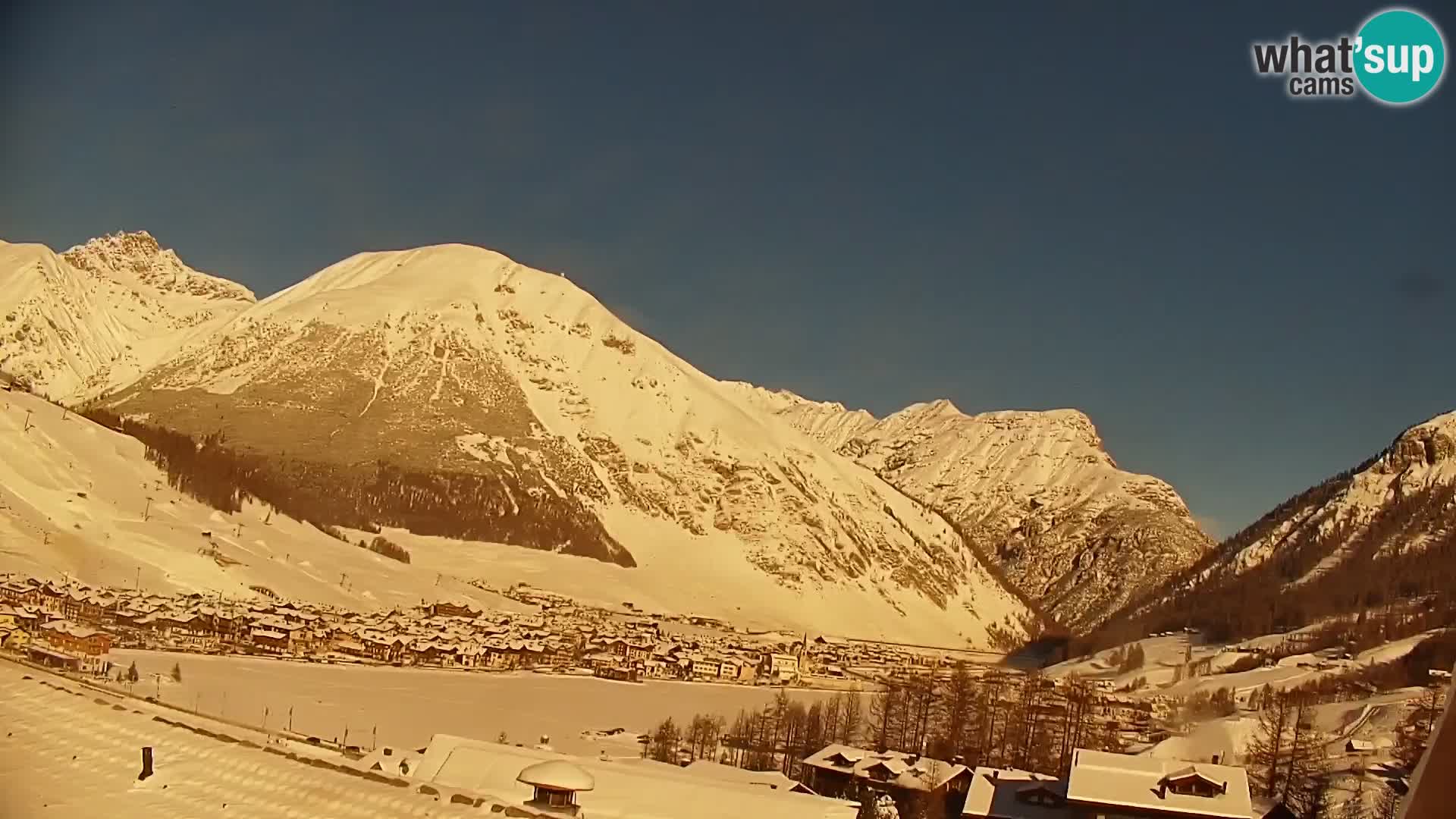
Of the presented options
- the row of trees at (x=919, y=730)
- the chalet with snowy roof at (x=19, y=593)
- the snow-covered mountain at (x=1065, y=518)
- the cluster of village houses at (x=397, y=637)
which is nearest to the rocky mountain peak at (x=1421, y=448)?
the snow-covered mountain at (x=1065, y=518)

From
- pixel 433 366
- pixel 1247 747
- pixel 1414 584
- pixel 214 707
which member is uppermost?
pixel 433 366

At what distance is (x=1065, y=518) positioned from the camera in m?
158

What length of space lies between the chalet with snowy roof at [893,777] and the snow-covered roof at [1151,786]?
269 centimetres

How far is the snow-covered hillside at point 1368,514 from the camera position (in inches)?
2987

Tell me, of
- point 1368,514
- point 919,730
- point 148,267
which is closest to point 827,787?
point 919,730

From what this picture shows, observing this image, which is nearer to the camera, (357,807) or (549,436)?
(357,807)

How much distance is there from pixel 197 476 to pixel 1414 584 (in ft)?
177

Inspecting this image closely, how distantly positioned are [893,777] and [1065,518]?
146 meters

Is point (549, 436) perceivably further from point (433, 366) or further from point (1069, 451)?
point (1069, 451)

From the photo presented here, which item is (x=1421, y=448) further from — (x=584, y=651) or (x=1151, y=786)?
(x=1151, y=786)

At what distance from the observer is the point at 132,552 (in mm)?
38469

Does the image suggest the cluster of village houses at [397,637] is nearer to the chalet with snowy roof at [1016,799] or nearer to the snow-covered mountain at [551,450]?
the chalet with snowy roof at [1016,799]

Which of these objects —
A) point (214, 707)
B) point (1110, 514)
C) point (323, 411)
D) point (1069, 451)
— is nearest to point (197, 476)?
point (323, 411)

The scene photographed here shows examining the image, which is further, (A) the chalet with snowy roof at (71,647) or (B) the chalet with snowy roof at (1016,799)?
(A) the chalet with snowy roof at (71,647)
